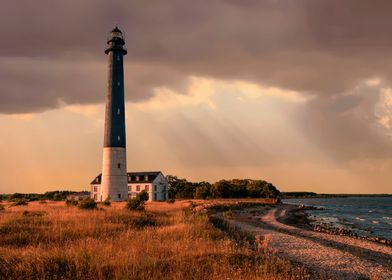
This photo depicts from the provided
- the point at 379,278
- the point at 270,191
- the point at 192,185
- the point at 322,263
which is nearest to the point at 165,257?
the point at 322,263

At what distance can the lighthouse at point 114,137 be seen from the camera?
48375mm

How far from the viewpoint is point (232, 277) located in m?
9.30

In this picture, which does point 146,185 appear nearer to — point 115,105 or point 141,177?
point 141,177

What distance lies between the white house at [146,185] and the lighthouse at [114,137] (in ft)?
81.4

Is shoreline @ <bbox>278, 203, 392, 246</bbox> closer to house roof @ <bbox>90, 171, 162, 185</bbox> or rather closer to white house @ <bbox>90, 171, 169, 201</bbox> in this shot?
white house @ <bbox>90, 171, 169, 201</bbox>

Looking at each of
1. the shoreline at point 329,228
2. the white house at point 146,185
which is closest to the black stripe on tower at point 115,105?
the shoreline at point 329,228

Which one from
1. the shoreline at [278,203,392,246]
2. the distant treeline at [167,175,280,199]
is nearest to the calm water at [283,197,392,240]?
the shoreline at [278,203,392,246]

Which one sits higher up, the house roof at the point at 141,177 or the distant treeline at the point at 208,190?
the house roof at the point at 141,177

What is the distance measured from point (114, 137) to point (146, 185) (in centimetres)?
2864

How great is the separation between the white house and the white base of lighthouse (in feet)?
82.8

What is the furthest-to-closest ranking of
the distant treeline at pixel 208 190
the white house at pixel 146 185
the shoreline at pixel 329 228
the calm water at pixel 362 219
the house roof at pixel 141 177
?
the distant treeline at pixel 208 190, the house roof at pixel 141 177, the white house at pixel 146 185, the calm water at pixel 362 219, the shoreline at pixel 329 228

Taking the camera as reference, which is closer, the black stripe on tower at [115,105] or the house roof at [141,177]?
the black stripe on tower at [115,105]

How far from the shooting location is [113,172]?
48.9 meters

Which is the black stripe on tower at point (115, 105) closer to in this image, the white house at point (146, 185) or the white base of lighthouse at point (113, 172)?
the white base of lighthouse at point (113, 172)
